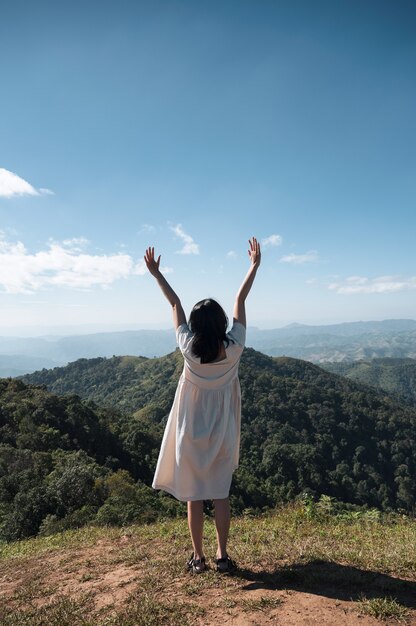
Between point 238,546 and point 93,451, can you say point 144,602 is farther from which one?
point 93,451

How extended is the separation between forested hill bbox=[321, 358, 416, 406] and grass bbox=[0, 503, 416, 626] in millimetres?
166065

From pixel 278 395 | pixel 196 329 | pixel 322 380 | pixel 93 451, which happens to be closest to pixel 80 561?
pixel 196 329

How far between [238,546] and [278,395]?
7376 cm

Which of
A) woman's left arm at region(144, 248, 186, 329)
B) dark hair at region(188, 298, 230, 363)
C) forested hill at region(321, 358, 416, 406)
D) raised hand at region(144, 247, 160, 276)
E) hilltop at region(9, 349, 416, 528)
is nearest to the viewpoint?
dark hair at region(188, 298, 230, 363)

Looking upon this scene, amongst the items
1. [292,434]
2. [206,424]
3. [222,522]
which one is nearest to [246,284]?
[206,424]

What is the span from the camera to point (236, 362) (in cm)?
335

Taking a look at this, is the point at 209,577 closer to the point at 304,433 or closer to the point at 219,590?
the point at 219,590

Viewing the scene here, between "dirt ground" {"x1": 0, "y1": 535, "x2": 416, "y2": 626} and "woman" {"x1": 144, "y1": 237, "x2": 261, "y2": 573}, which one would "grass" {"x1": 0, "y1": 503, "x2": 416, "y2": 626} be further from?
"woman" {"x1": 144, "y1": 237, "x2": 261, "y2": 573}

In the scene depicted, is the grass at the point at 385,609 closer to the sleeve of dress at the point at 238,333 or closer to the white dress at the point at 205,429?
the white dress at the point at 205,429

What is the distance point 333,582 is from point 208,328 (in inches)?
86.3

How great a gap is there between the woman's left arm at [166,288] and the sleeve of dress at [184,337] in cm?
7

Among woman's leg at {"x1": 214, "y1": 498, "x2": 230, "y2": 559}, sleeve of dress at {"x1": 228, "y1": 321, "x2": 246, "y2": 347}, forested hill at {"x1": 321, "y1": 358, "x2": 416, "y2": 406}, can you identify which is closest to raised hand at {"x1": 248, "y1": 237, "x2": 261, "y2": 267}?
sleeve of dress at {"x1": 228, "y1": 321, "x2": 246, "y2": 347}

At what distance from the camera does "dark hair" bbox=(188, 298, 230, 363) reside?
10.4ft

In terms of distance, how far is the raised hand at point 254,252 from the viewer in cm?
387
